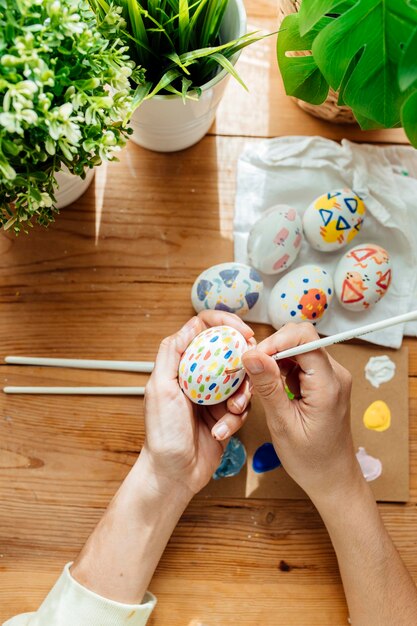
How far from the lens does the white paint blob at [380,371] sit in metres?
0.91

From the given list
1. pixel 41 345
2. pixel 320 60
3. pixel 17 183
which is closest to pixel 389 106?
pixel 320 60

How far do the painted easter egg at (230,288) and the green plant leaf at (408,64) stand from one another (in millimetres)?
361

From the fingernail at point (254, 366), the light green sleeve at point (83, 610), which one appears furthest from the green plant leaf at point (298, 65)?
the light green sleeve at point (83, 610)

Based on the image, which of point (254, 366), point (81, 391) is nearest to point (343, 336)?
point (254, 366)

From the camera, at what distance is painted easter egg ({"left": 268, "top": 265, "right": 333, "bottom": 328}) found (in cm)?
83

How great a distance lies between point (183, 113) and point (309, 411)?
1.33 feet

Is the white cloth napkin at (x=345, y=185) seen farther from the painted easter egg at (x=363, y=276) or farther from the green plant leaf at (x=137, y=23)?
the green plant leaf at (x=137, y=23)

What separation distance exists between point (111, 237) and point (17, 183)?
0.32m

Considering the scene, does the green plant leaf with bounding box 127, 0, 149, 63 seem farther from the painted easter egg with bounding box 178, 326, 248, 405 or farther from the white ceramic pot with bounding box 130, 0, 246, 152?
the painted easter egg with bounding box 178, 326, 248, 405

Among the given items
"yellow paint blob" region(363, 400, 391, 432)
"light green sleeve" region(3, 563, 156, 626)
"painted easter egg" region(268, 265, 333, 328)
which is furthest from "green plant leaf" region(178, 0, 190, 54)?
"light green sleeve" region(3, 563, 156, 626)

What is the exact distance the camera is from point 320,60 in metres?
0.62

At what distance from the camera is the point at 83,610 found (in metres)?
0.81

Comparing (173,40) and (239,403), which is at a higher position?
(173,40)

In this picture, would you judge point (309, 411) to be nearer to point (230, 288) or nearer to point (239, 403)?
point (239, 403)
